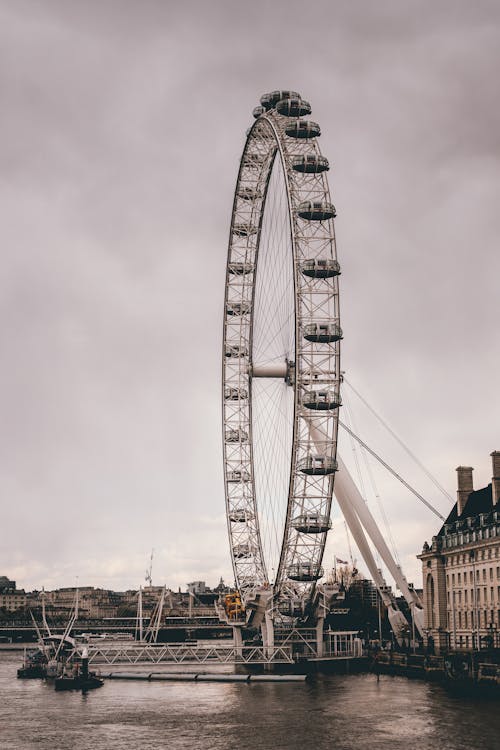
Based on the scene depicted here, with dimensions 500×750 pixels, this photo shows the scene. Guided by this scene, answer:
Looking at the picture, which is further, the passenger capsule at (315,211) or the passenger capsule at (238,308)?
the passenger capsule at (238,308)

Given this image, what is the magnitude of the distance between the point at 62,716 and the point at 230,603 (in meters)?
42.2

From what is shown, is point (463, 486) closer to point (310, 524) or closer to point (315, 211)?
point (310, 524)

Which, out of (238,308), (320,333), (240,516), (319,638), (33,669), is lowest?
(33,669)

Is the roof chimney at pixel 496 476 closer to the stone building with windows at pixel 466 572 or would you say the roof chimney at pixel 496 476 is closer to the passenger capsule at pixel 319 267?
the stone building with windows at pixel 466 572

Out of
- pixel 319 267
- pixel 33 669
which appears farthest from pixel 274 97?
pixel 33 669

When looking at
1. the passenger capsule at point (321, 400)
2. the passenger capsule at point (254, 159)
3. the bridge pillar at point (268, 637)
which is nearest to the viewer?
the passenger capsule at point (321, 400)

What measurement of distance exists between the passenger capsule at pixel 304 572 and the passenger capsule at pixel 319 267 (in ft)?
66.6

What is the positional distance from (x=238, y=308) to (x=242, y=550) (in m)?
19.6

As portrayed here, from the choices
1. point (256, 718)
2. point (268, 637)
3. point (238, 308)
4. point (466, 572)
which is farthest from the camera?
point (238, 308)

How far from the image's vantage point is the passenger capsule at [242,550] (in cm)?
8850

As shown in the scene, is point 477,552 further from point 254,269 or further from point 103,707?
point 103,707

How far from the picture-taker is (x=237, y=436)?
288 ft

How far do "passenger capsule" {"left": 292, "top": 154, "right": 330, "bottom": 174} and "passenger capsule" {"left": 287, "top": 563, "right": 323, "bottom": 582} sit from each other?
1075 inches

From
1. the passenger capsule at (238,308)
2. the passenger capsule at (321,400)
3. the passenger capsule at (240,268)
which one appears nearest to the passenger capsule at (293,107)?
the passenger capsule at (240,268)
